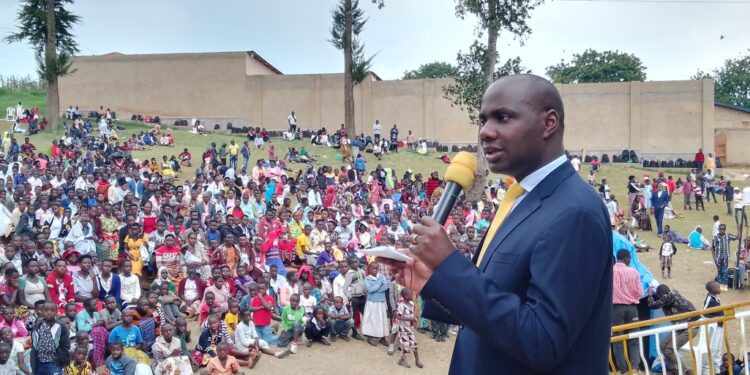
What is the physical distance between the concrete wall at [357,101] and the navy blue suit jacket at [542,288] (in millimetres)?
32447

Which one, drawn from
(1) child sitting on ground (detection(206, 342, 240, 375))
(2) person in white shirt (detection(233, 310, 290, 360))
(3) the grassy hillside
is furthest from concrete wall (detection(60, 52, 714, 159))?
(1) child sitting on ground (detection(206, 342, 240, 375))

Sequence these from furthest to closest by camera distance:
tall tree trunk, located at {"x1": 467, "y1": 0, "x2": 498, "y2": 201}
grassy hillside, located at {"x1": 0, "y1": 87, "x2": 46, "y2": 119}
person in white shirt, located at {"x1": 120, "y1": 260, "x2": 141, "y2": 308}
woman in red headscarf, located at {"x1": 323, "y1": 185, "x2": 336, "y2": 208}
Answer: grassy hillside, located at {"x1": 0, "y1": 87, "x2": 46, "y2": 119}
tall tree trunk, located at {"x1": 467, "y1": 0, "x2": 498, "y2": 201}
woman in red headscarf, located at {"x1": 323, "y1": 185, "x2": 336, "y2": 208}
person in white shirt, located at {"x1": 120, "y1": 260, "x2": 141, "y2": 308}

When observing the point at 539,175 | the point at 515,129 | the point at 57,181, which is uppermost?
the point at 515,129

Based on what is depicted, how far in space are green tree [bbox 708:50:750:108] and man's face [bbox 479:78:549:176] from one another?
53.6 meters

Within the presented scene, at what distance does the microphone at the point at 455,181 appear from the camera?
6.42 feet

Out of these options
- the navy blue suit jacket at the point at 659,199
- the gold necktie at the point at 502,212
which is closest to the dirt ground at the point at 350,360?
the gold necktie at the point at 502,212

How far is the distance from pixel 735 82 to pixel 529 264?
55.5m

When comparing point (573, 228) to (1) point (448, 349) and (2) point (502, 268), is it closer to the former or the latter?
(2) point (502, 268)

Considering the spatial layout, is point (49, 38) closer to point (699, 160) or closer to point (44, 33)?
point (44, 33)

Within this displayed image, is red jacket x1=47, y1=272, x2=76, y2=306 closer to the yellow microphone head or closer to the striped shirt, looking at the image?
the striped shirt

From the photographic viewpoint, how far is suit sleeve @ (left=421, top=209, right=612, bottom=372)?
1.54 meters

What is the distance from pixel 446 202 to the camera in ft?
6.52

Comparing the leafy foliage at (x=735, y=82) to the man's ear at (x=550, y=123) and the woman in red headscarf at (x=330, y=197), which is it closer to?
the woman in red headscarf at (x=330, y=197)

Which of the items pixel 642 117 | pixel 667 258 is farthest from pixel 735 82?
pixel 667 258
